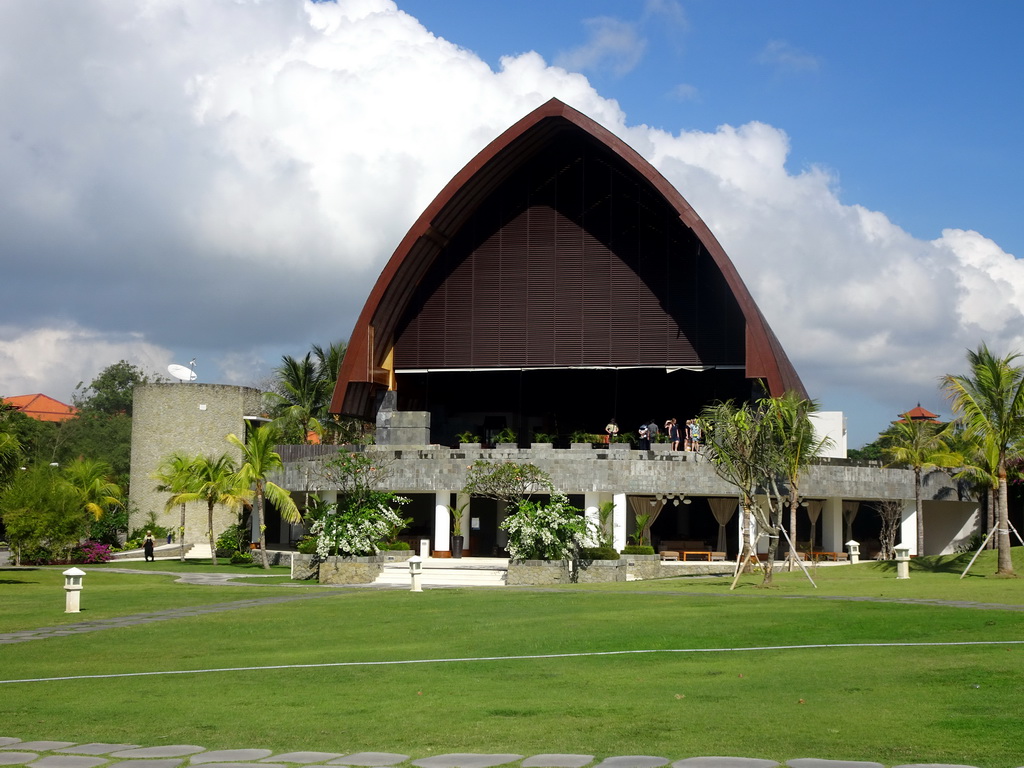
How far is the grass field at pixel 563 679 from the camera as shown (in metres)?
7.84

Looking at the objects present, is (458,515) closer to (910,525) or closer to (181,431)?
(910,525)

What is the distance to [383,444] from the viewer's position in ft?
148

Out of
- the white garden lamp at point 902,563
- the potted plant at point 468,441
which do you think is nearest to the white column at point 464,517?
the potted plant at point 468,441

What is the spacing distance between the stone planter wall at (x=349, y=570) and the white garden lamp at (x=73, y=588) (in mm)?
9728

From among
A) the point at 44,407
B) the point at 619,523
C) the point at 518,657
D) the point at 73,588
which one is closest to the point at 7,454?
the point at 73,588

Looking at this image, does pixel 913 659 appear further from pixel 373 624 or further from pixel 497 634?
pixel 373 624

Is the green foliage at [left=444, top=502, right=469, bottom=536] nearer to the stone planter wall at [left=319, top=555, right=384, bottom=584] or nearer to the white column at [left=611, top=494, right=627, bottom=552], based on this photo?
the white column at [left=611, top=494, right=627, bottom=552]

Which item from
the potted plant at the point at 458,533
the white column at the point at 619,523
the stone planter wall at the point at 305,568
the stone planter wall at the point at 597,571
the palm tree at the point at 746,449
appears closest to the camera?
the palm tree at the point at 746,449

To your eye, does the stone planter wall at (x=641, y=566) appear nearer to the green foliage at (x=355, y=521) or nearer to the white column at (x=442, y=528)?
the green foliage at (x=355, y=521)

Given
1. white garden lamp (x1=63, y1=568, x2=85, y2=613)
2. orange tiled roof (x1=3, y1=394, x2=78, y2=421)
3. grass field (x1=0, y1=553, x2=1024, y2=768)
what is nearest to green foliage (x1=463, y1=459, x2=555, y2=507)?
grass field (x1=0, y1=553, x2=1024, y2=768)

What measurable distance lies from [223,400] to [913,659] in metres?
46.8

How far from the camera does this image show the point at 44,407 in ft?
373

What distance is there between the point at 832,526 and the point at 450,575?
16838 mm

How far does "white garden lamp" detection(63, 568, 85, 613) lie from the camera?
67.2 feet
